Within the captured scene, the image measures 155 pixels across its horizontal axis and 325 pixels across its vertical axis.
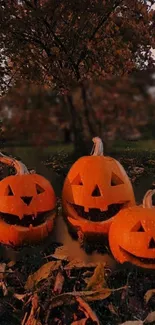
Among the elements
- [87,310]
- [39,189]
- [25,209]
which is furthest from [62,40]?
[87,310]

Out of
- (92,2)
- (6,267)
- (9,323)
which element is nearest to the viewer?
(9,323)

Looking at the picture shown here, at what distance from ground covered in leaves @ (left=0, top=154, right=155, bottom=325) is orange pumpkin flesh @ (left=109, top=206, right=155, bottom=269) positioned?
53 mm

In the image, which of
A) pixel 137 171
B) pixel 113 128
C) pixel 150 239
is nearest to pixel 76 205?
pixel 150 239

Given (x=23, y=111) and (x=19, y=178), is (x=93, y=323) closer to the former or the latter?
(x=19, y=178)

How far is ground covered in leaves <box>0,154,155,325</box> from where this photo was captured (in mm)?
1885

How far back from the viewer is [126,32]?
9.84 meters

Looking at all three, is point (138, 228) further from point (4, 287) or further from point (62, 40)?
point (62, 40)

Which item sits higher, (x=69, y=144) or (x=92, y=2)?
(x=92, y=2)

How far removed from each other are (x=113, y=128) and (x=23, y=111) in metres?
0.70

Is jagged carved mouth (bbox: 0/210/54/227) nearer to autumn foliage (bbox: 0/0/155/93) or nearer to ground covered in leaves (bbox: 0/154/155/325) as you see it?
ground covered in leaves (bbox: 0/154/155/325)

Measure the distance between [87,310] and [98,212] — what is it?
3.24ft

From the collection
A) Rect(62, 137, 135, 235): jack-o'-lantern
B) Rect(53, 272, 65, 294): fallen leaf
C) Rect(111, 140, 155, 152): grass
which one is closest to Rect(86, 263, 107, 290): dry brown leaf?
Rect(53, 272, 65, 294): fallen leaf

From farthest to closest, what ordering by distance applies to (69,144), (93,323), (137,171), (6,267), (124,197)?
(137,171) < (69,144) < (124,197) < (6,267) < (93,323)

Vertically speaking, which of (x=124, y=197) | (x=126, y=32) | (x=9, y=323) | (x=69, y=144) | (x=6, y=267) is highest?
(x=126, y=32)
